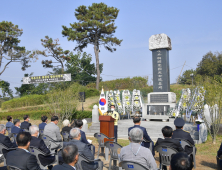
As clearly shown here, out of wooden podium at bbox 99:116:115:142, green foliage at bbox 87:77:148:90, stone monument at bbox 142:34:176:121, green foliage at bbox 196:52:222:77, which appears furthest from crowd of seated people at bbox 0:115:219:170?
green foliage at bbox 196:52:222:77

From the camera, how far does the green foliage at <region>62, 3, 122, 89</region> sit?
25.0 m

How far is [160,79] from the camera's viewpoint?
501 inches

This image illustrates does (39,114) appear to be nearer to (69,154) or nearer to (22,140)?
(22,140)

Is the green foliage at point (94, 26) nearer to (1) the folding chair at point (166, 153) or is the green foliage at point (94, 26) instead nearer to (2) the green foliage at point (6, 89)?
(2) the green foliage at point (6, 89)

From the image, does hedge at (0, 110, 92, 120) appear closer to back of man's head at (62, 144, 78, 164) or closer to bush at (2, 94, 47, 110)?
bush at (2, 94, 47, 110)

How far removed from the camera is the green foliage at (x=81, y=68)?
3028cm

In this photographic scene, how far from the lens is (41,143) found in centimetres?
383

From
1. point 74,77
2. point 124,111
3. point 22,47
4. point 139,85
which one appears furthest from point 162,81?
point 22,47

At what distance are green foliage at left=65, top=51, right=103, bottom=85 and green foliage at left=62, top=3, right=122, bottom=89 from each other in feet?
16.7

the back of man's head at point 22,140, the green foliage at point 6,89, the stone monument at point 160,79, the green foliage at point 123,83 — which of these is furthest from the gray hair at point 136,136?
the green foliage at point 6,89

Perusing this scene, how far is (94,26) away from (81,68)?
8.27 meters

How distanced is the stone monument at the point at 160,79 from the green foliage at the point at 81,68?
17.8 metres

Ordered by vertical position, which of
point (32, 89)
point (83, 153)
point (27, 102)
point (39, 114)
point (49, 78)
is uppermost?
point (49, 78)

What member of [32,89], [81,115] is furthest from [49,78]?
[81,115]
